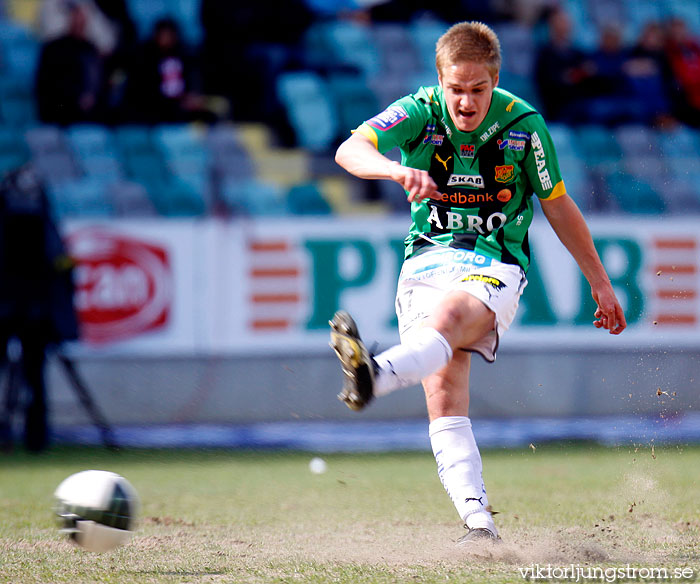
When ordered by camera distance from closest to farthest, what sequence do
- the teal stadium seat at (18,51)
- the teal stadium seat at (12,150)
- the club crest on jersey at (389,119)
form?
the club crest on jersey at (389,119)
the teal stadium seat at (12,150)
the teal stadium seat at (18,51)

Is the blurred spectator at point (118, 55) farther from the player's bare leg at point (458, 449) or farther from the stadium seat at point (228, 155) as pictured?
the player's bare leg at point (458, 449)

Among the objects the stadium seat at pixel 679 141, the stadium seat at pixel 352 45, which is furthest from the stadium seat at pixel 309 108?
the stadium seat at pixel 679 141

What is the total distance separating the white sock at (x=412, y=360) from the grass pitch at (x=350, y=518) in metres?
0.74

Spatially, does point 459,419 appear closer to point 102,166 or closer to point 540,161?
point 540,161

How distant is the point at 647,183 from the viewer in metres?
10.6

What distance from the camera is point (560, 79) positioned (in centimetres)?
1248

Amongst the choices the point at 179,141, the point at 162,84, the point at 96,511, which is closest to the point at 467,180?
the point at 96,511

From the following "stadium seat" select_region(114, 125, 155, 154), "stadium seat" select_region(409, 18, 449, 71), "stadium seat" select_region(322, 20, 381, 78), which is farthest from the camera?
"stadium seat" select_region(409, 18, 449, 71)

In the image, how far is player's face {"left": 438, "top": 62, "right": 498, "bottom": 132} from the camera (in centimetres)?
442

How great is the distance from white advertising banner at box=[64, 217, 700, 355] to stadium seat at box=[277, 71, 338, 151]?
1.84 meters

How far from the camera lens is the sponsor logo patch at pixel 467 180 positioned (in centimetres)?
474

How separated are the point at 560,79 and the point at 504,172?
8202 mm

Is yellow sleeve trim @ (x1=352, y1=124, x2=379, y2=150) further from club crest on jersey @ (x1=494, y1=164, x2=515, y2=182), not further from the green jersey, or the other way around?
club crest on jersey @ (x1=494, y1=164, x2=515, y2=182)

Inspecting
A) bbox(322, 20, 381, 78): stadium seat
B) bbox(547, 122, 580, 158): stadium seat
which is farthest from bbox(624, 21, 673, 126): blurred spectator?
bbox(322, 20, 381, 78): stadium seat
